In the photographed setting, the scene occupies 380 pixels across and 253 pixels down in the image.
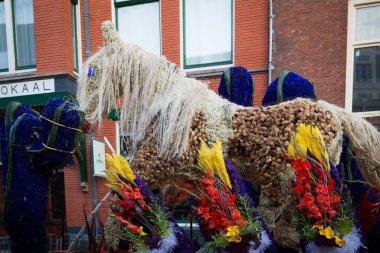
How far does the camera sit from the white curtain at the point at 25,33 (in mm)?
4578

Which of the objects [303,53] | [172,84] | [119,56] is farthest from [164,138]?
[303,53]

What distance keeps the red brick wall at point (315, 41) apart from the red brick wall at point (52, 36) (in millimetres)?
3234

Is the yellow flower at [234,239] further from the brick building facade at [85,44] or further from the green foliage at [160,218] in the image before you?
the brick building facade at [85,44]

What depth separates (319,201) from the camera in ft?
3.64

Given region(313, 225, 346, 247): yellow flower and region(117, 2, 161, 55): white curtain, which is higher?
region(117, 2, 161, 55): white curtain

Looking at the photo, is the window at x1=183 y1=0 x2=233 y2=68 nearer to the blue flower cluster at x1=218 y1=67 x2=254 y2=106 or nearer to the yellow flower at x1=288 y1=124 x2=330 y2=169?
the blue flower cluster at x1=218 y1=67 x2=254 y2=106

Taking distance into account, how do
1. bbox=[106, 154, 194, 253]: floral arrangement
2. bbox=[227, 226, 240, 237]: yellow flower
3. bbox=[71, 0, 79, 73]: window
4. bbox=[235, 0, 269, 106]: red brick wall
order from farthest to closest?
bbox=[71, 0, 79, 73]: window
bbox=[235, 0, 269, 106]: red brick wall
bbox=[106, 154, 194, 253]: floral arrangement
bbox=[227, 226, 240, 237]: yellow flower

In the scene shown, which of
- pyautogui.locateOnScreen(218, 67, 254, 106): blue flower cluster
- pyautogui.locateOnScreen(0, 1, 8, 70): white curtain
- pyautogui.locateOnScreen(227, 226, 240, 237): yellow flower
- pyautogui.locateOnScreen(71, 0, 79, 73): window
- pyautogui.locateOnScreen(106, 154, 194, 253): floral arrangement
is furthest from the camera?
pyautogui.locateOnScreen(0, 1, 8, 70): white curtain

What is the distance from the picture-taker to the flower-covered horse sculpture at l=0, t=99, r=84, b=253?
55.1 inches

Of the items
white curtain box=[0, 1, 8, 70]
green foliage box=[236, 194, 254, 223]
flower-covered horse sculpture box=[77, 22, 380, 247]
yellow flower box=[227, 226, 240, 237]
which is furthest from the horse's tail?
white curtain box=[0, 1, 8, 70]

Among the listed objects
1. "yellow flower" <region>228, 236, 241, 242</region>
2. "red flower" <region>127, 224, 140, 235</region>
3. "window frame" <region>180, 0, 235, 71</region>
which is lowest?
"red flower" <region>127, 224, 140, 235</region>

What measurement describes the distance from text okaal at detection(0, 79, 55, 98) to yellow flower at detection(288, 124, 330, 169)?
4.06m

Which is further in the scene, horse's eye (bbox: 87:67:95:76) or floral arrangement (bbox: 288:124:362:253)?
horse's eye (bbox: 87:67:95:76)

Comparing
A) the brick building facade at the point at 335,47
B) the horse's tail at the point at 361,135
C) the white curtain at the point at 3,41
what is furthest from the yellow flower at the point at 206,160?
the white curtain at the point at 3,41
